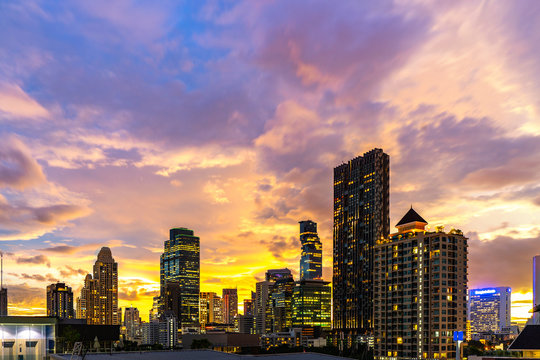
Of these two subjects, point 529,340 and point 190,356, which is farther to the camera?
point 529,340

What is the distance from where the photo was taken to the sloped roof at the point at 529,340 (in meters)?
89.6

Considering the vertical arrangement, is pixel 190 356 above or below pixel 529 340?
above

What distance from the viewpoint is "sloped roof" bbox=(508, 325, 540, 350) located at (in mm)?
89562

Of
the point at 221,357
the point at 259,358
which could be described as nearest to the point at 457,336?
the point at 259,358

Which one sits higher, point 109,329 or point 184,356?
point 184,356

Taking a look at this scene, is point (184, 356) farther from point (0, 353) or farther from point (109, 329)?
point (109, 329)

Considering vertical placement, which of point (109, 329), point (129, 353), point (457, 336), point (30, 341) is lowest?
point (109, 329)

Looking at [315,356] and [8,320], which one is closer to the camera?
[8,320]

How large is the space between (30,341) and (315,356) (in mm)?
43337

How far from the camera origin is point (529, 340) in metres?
90.8

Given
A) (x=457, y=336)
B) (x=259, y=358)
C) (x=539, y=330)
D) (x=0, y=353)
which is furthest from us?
(x=539, y=330)

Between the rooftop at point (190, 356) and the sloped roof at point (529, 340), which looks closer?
the rooftop at point (190, 356)

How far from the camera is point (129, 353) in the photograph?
84.1 m

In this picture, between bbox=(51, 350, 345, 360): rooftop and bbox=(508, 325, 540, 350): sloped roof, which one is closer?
bbox=(51, 350, 345, 360): rooftop
